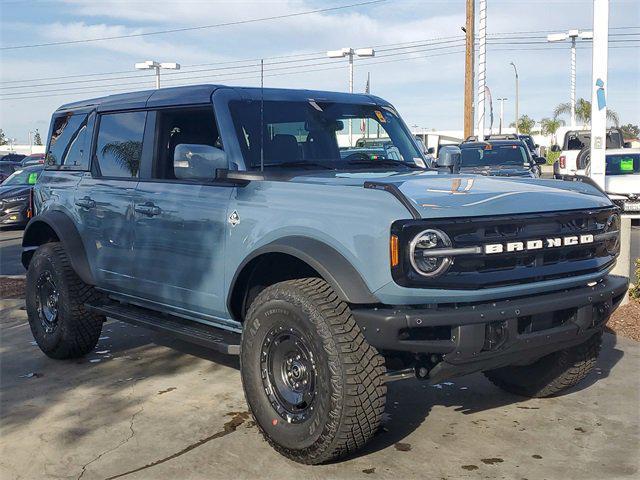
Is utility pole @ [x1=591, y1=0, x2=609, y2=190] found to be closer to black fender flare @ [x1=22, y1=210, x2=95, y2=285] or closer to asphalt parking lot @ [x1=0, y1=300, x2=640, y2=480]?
asphalt parking lot @ [x1=0, y1=300, x2=640, y2=480]

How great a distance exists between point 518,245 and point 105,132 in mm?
3559

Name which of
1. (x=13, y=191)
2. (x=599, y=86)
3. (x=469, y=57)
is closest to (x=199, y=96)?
(x=599, y=86)

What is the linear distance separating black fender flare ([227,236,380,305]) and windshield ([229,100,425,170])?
0.89 metres

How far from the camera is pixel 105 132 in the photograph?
5.95m

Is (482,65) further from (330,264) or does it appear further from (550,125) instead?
(550,125)

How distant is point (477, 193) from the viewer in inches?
154

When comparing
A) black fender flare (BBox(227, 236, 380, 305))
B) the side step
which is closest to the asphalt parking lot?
the side step

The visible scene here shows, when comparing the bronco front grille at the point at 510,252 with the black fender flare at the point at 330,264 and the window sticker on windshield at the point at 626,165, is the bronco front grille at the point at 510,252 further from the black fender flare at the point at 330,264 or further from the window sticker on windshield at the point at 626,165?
the window sticker on windshield at the point at 626,165

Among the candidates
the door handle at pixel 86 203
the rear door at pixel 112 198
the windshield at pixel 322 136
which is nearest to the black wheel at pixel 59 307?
the rear door at pixel 112 198

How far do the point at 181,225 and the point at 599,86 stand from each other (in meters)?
6.13

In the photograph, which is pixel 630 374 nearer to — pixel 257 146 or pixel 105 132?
pixel 257 146

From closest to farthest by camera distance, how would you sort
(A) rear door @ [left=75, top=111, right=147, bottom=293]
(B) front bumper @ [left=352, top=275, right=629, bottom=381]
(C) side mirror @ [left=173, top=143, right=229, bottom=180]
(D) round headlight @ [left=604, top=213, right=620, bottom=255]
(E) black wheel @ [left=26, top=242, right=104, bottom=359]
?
(B) front bumper @ [left=352, top=275, right=629, bottom=381] < (D) round headlight @ [left=604, top=213, right=620, bottom=255] < (C) side mirror @ [left=173, top=143, right=229, bottom=180] < (A) rear door @ [left=75, top=111, right=147, bottom=293] < (E) black wheel @ [left=26, top=242, right=104, bottom=359]

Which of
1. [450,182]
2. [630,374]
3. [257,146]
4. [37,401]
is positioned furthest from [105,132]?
[630,374]

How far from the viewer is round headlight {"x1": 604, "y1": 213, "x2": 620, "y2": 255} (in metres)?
4.39
